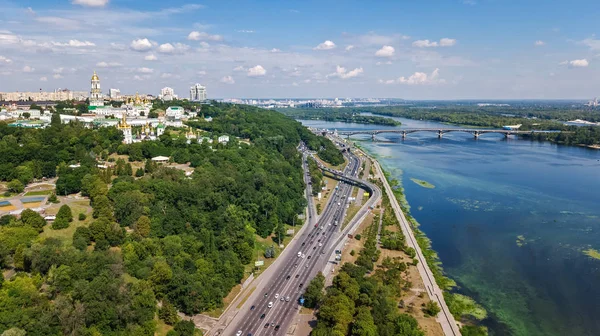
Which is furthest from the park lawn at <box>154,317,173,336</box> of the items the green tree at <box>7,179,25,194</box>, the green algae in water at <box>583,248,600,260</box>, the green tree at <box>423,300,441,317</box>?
the green algae in water at <box>583,248,600,260</box>

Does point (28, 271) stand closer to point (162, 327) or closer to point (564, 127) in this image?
point (162, 327)

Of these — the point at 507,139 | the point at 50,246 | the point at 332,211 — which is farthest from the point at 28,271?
the point at 507,139

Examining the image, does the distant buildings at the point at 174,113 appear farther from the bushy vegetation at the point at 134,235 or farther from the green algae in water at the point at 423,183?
the green algae in water at the point at 423,183

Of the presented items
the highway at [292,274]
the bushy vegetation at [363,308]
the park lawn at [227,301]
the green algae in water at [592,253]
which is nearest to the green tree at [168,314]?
the park lawn at [227,301]

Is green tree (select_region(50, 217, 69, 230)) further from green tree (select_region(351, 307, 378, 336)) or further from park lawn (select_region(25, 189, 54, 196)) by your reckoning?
green tree (select_region(351, 307, 378, 336))

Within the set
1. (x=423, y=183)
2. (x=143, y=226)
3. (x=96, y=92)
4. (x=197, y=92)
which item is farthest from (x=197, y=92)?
(x=143, y=226)

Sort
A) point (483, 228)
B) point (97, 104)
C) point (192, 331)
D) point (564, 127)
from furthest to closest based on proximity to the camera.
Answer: point (564, 127) → point (97, 104) → point (483, 228) → point (192, 331)
